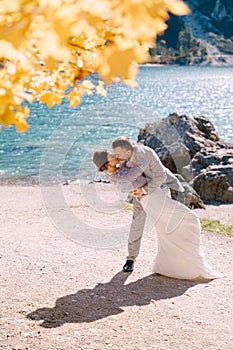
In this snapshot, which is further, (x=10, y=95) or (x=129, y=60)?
(x=10, y=95)

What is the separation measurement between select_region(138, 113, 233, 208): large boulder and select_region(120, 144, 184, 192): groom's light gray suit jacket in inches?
292

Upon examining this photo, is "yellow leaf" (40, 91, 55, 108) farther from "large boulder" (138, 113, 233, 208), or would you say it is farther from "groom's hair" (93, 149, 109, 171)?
"large boulder" (138, 113, 233, 208)

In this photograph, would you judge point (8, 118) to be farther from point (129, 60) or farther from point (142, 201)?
point (142, 201)

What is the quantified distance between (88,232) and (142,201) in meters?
3.47

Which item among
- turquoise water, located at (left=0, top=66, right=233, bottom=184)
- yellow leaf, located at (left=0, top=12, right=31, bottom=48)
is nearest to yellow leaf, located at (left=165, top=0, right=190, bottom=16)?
yellow leaf, located at (left=0, top=12, right=31, bottom=48)

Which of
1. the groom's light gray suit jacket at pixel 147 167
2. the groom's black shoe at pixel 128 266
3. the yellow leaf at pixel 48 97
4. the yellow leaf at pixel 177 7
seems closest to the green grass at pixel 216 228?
the groom's black shoe at pixel 128 266

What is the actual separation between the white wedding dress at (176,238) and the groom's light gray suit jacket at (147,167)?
0.64ft

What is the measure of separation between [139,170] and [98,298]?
5.40 feet

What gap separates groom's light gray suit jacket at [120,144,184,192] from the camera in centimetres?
668

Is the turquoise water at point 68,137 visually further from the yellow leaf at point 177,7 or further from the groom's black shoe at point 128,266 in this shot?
the yellow leaf at point 177,7

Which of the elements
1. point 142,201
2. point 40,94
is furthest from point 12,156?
point 40,94

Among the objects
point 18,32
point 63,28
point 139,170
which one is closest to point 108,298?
point 139,170

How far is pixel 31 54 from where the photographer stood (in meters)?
2.27

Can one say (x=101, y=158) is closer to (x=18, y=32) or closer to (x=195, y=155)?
(x=18, y=32)
